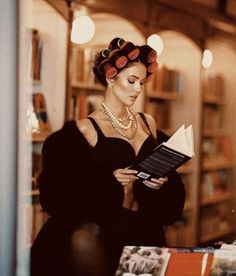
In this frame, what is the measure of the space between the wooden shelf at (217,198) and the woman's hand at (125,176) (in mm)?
847

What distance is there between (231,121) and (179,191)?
64 centimetres

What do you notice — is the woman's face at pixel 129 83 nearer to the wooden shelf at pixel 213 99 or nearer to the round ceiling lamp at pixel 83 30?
the round ceiling lamp at pixel 83 30

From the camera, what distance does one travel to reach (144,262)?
186cm

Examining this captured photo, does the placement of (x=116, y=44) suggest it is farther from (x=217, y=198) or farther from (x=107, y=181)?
(x=217, y=198)

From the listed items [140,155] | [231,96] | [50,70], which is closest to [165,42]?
[231,96]

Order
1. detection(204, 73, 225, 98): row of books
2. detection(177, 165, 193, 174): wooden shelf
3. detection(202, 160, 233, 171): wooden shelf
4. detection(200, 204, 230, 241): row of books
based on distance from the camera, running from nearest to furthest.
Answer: detection(177, 165, 193, 174): wooden shelf, detection(200, 204, 230, 241): row of books, detection(204, 73, 225, 98): row of books, detection(202, 160, 233, 171): wooden shelf

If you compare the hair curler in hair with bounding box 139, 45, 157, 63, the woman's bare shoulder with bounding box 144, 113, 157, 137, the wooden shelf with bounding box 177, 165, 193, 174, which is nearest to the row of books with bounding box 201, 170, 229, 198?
the wooden shelf with bounding box 177, 165, 193, 174

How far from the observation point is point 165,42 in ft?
8.58

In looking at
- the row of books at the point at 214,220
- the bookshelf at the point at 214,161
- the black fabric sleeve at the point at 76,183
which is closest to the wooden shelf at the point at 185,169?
the bookshelf at the point at 214,161

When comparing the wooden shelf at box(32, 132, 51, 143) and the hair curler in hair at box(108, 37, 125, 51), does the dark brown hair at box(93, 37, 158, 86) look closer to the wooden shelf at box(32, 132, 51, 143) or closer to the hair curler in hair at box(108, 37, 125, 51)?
the hair curler in hair at box(108, 37, 125, 51)

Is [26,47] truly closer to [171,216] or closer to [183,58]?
[183,58]

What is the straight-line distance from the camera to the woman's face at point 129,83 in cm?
209

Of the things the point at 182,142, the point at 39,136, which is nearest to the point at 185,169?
the point at 182,142

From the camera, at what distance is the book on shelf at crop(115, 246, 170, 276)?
1853 mm
